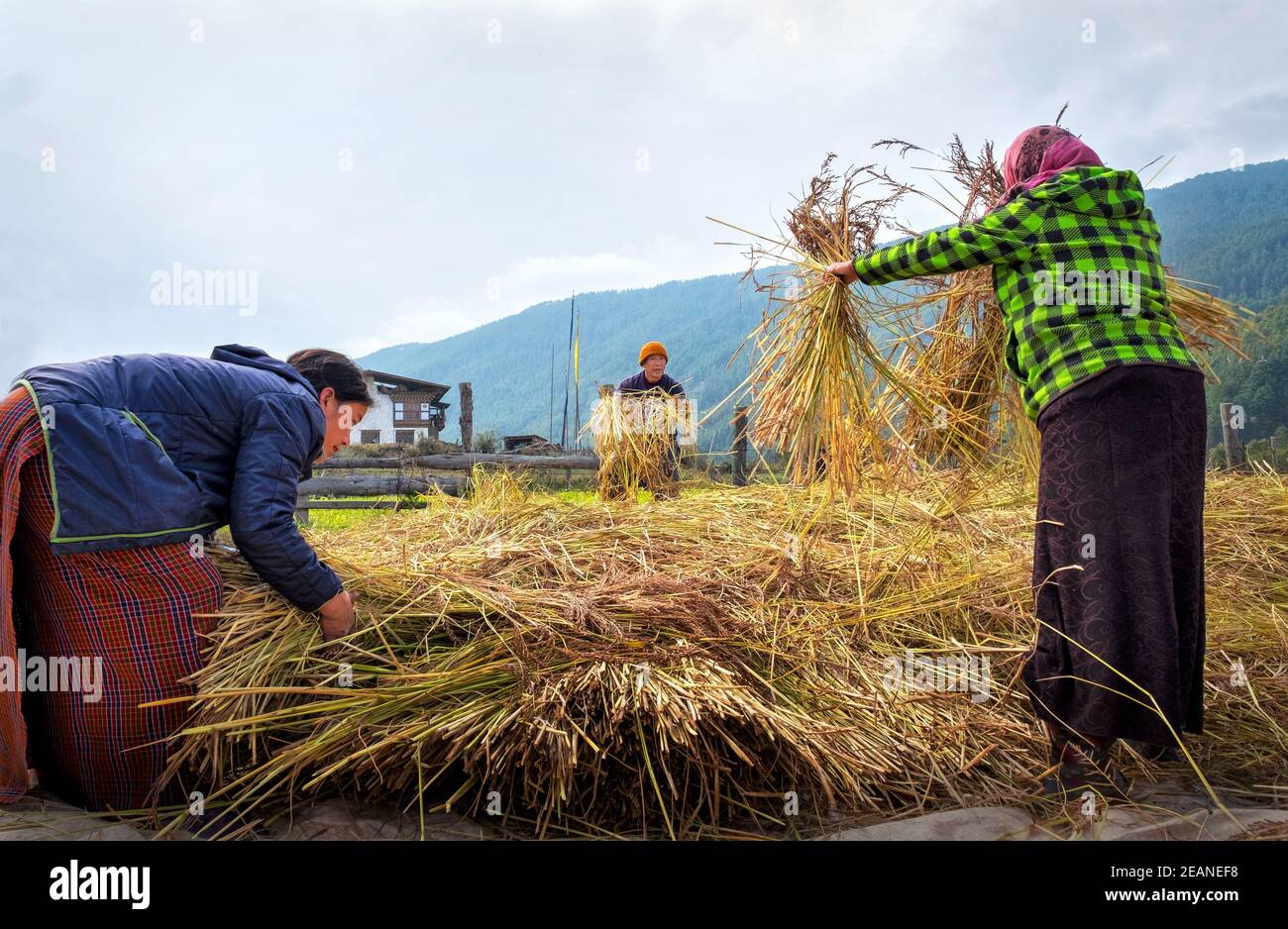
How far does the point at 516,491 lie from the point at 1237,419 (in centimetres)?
734

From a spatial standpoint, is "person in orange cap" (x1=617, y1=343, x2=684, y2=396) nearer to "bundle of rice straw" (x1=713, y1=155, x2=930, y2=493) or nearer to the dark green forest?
the dark green forest

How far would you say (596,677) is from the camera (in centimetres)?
154

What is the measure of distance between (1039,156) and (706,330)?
13597cm

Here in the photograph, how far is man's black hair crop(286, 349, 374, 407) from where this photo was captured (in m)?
1.91

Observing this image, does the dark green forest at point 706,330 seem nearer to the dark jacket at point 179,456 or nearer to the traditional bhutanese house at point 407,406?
the dark jacket at point 179,456

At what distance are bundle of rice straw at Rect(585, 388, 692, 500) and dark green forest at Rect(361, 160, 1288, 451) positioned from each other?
0.61 metres

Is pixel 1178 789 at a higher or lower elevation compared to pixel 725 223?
lower

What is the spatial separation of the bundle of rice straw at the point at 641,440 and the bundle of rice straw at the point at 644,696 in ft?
8.40

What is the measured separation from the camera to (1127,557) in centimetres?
168

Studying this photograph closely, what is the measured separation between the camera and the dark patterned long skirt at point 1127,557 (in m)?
1.67

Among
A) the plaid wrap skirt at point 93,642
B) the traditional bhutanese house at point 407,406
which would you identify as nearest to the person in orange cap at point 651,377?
the plaid wrap skirt at point 93,642

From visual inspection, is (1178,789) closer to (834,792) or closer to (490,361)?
(834,792)

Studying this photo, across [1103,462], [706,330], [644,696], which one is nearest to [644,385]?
[1103,462]

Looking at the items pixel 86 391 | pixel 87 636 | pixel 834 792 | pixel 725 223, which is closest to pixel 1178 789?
pixel 834 792
